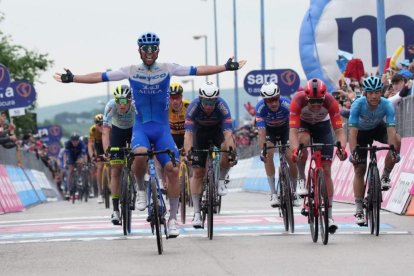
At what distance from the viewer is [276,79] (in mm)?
35719

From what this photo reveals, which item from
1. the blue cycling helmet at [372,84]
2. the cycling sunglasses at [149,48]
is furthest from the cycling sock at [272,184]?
the cycling sunglasses at [149,48]

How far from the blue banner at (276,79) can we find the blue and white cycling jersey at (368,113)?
773 inches

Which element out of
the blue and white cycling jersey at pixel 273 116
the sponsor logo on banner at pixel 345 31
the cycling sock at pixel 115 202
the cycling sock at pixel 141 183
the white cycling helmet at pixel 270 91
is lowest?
the cycling sock at pixel 115 202

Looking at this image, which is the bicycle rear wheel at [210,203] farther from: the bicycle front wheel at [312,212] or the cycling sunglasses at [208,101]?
the bicycle front wheel at [312,212]

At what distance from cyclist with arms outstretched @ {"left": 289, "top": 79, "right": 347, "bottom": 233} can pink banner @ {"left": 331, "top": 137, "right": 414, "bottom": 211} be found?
3.86 m

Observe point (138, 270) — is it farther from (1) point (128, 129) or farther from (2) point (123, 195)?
(1) point (128, 129)

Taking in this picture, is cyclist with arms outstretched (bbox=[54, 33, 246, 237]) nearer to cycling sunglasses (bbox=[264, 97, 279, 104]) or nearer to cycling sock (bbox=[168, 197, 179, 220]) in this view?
cycling sock (bbox=[168, 197, 179, 220])

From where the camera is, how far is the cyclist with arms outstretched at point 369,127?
1507cm

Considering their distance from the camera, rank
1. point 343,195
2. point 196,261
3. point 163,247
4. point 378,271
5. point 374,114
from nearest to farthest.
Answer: point 378,271, point 196,261, point 163,247, point 374,114, point 343,195

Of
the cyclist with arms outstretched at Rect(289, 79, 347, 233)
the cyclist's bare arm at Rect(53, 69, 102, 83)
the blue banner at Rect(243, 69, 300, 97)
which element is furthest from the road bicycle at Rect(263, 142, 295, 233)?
the blue banner at Rect(243, 69, 300, 97)

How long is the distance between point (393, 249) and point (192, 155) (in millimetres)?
4053

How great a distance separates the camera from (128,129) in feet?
57.2

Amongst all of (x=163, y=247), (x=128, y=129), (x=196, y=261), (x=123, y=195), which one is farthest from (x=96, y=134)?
(x=196, y=261)

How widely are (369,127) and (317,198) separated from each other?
6.89 feet
